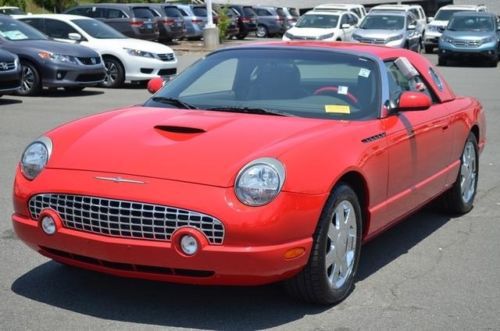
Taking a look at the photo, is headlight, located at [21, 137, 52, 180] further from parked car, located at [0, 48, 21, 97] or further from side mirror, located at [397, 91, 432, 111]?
parked car, located at [0, 48, 21, 97]

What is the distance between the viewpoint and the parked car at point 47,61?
1611cm

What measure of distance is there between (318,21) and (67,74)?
53.9 ft

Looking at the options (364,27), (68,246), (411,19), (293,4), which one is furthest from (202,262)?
(293,4)

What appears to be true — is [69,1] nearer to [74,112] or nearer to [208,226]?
[74,112]

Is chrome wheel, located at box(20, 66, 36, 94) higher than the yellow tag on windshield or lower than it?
lower

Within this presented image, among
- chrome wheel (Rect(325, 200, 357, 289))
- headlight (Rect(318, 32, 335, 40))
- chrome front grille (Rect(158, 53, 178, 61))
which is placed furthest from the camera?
headlight (Rect(318, 32, 335, 40))

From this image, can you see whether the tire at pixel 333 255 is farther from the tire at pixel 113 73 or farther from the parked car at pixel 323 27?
the parked car at pixel 323 27

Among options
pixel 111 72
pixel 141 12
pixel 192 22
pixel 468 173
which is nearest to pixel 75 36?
pixel 111 72

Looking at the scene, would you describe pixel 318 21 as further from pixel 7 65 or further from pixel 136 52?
pixel 7 65

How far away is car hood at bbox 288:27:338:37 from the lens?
97.0 ft

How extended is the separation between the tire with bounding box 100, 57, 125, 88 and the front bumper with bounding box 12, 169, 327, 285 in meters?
14.0

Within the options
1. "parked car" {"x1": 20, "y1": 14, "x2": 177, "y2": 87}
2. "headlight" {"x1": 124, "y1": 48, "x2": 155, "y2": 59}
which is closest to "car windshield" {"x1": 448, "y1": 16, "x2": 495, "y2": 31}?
"parked car" {"x1": 20, "y1": 14, "x2": 177, "y2": 87}

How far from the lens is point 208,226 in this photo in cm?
423

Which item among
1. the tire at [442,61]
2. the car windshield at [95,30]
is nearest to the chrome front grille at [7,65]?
the car windshield at [95,30]
